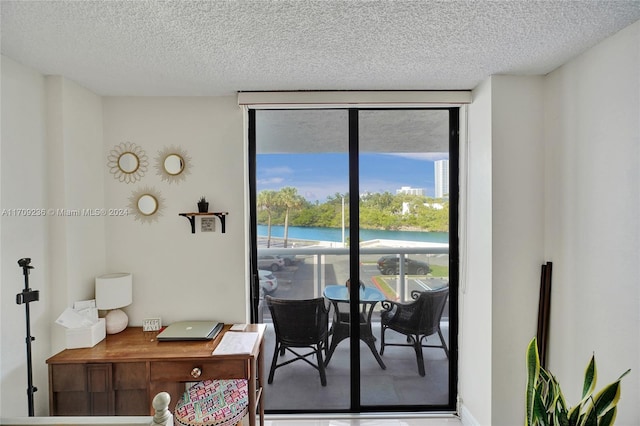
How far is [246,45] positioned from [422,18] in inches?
33.6

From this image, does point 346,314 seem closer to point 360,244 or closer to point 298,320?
point 298,320

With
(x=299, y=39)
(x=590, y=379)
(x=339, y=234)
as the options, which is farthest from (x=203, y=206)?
(x=590, y=379)

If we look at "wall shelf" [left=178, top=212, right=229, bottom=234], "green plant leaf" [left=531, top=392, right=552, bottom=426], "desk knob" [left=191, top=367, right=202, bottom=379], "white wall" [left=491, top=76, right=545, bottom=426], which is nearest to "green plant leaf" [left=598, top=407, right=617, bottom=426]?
"green plant leaf" [left=531, top=392, right=552, bottom=426]

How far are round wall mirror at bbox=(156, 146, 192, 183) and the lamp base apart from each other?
3.24 feet

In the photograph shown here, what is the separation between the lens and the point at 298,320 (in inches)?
91.7

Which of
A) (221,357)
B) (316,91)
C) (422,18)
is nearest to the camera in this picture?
(422,18)

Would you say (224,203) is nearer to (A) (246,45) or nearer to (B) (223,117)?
(B) (223,117)

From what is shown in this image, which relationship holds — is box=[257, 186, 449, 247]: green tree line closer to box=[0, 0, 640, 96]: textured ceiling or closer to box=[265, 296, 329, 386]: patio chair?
box=[265, 296, 329, 386]: patio chair

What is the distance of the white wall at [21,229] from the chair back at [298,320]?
4.54ft

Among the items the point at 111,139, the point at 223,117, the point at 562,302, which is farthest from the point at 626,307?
the point at 111,139

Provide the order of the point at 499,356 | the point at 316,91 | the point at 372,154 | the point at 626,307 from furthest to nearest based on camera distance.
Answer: the point at 372,154 → the point at 316,91 → the point at 499,356 → the point at 626,307

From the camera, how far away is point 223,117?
2227mm

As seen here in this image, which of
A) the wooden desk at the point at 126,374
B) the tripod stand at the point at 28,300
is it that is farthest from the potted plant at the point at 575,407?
the tripod stand at the point at 28,300

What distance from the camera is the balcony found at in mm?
2363
